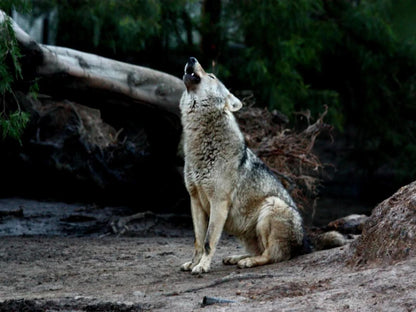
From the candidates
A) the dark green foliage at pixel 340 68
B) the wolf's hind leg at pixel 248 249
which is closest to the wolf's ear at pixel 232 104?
the wolf's hind leg at pixel 248 249

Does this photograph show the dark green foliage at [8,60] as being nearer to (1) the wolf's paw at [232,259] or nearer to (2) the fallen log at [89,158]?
(1) the wolf's paw at [232,259]

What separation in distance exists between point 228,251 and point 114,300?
3417mm

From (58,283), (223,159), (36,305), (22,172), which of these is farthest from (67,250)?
(22,172)

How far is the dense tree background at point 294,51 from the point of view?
14547 mm

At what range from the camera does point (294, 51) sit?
15391mm

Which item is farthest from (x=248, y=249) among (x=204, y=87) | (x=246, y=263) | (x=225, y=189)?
(x=204, y=87)

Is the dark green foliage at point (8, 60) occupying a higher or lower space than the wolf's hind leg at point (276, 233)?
higher

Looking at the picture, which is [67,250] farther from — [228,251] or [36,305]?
[36,305]

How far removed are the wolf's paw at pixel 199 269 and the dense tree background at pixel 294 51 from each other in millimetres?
7005

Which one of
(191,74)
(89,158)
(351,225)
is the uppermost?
(191,74)

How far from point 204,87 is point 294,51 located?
874cm

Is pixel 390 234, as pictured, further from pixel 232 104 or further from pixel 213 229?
pixel 232 104

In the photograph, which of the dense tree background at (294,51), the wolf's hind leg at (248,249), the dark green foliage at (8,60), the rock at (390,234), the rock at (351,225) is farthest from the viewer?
the dense tree background at (294,51)

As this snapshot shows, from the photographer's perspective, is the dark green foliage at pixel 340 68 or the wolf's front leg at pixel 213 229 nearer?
the wolf's front leg at pixel 213 229
